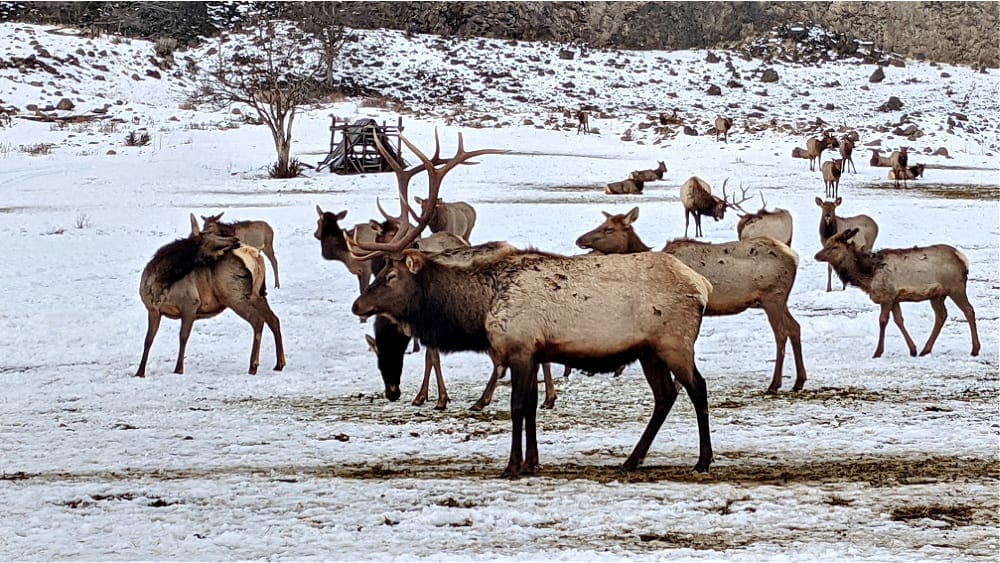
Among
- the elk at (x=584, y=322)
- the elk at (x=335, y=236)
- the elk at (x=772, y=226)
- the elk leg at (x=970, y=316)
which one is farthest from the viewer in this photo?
the elk at (x=772, y=226)

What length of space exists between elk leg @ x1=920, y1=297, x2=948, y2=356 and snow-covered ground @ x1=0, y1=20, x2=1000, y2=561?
15.2 inches

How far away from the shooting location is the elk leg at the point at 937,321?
1183cm

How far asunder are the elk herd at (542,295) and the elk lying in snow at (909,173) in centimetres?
1913

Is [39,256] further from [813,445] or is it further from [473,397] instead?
[813,445]

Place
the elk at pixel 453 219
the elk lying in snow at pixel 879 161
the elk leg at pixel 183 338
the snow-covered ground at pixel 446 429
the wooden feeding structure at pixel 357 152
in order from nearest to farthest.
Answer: the snow-covered ground at pixel 446 429 < the elk leg at pixel 183 338 < the elk at pixel 453 219 < the wooden feeding structure at pixel 357 152 < the elk lying in snow at pixel 879 161

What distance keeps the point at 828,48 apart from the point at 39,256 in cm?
5042

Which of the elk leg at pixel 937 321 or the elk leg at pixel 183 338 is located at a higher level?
the elk leg at pixel 937 321

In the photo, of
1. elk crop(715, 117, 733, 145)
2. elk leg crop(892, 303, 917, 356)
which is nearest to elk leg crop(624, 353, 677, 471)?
elk leg crop(892, 303, 917, 356)

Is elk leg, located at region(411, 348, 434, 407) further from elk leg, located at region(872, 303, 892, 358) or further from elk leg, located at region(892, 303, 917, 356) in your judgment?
elk leg, located at region(892, 303, 917, 356)

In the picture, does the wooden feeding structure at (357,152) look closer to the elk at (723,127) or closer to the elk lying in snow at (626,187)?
the elk lying in snow at (626,187)

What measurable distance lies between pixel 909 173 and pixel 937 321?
20.4m

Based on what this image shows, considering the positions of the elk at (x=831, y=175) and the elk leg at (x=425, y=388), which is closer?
the elk leg at (x=425, y=388)

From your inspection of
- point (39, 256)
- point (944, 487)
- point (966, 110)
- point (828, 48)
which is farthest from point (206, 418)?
point (828, 48)

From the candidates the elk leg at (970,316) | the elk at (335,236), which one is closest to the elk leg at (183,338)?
the elk at (335,236)
